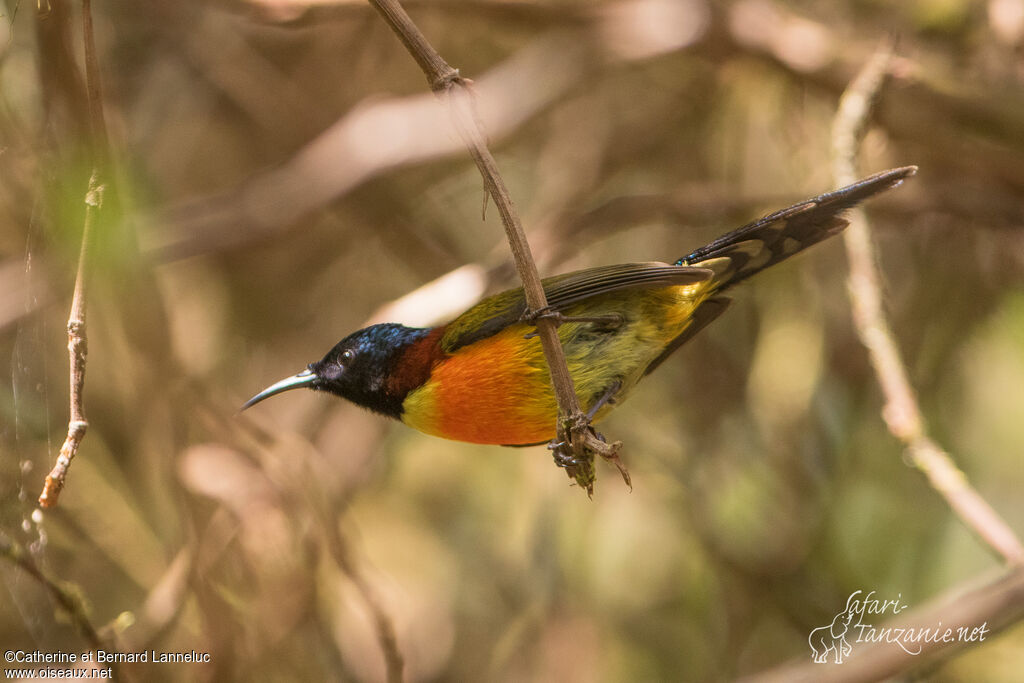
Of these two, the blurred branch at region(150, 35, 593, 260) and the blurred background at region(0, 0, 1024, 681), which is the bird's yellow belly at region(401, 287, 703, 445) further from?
the blurred branch at region(150, 35, 593, 260)

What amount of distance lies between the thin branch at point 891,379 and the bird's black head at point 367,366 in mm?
1465

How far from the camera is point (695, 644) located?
4.54m

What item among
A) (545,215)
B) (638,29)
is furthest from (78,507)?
(638,29)

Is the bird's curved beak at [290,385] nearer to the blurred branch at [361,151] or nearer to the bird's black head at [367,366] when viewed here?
the bird's black head at [367,366]

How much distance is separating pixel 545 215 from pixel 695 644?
2287mm

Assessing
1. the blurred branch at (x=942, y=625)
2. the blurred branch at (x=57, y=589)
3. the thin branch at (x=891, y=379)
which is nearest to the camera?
the blurred branch at (x=57, y=589)

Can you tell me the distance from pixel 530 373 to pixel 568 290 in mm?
274

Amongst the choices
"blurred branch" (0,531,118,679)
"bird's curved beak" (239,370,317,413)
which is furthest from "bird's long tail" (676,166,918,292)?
"blurred branch" (0,531,118,679)

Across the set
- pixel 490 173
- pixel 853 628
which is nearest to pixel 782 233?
pixel 490 173

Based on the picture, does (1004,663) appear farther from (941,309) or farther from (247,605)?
(247,605)

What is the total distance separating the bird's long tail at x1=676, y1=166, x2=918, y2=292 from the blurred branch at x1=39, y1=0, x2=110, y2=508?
5.64 feet

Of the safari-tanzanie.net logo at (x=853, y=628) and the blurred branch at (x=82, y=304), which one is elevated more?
the blurred branch at (x=82, y=304)

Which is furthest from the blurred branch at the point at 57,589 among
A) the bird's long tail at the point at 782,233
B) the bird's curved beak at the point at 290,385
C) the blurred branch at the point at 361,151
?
the blurred branch at the point at 361,151

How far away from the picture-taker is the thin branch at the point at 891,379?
8.49 ft
